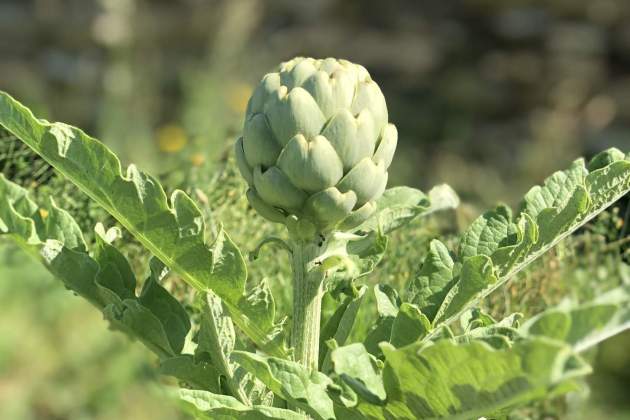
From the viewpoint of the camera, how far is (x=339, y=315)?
896 millimetres

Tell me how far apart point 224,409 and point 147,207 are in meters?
0.17

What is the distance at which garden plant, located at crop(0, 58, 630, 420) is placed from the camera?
2.22 feet

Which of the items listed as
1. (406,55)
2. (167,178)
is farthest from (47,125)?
(406,55)

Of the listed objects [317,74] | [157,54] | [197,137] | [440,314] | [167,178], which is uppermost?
[157,54]

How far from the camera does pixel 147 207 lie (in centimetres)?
77

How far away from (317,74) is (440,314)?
220mm

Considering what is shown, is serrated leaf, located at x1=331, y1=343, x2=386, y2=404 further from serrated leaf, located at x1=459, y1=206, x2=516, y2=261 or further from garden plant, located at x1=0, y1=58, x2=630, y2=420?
serrated leaf, located at x1=459, y1=206, x2=516, y2=261

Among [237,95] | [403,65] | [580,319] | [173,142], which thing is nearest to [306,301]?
[580,319]

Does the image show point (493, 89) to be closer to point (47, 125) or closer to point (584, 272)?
point (584, 272)

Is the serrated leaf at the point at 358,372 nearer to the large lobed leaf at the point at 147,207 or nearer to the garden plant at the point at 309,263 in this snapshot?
the garden plant at the point at 309,263

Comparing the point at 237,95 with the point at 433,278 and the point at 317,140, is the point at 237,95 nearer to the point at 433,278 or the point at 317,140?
the point at 433,278

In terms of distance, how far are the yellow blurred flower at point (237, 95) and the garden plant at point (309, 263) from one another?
1482 millimetres

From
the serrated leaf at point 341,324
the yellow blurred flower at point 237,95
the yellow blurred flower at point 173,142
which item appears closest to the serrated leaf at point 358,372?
the serrated leaf at point 341,324

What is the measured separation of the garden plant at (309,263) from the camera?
0.68 meters
